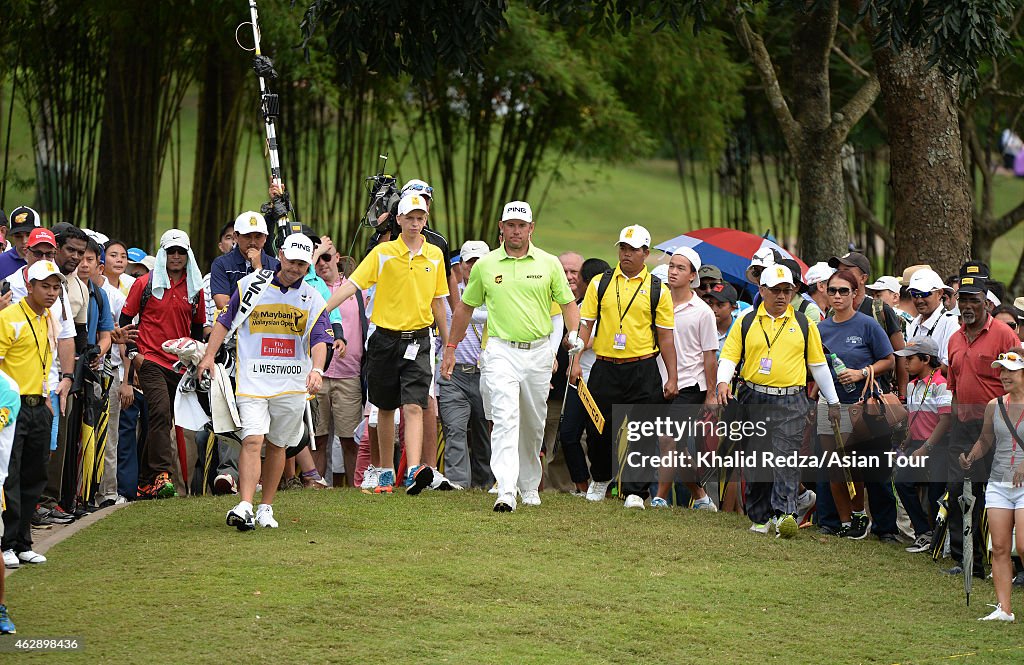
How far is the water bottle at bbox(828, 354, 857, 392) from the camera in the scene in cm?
1035

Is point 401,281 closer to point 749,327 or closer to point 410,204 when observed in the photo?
point 410,204

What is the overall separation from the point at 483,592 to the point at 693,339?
365 centimetres

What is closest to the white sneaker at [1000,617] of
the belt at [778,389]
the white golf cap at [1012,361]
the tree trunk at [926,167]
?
the white golf cap at [1012,361]

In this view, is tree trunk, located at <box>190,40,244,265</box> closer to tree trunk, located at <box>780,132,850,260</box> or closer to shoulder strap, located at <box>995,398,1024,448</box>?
tree trunk, located at <box>780,132,850,260</box>

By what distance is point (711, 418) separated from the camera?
11164 mm

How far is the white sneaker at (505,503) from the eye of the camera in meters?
10.3

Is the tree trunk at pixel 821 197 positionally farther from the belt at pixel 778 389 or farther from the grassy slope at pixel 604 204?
the grassy slope at pixel 604 204

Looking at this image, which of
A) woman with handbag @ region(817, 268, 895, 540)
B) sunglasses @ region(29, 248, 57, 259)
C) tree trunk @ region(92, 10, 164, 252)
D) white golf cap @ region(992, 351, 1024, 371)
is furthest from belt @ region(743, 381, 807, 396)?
tree trunk @ region(92, 10, 164, 252)

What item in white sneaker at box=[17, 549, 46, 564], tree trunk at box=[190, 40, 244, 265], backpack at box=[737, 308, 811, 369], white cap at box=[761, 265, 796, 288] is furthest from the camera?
tree trunk at box=[190, 40, 244, 265]

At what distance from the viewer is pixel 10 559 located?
8.73 metres

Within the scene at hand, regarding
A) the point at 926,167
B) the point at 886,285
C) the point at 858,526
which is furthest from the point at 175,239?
the point at 926,167

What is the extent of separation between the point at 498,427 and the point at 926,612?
10.7 ft

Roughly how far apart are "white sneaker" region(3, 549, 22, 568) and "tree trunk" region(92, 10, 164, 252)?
8.67 m

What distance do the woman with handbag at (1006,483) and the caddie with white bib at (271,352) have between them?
416 centimetres
